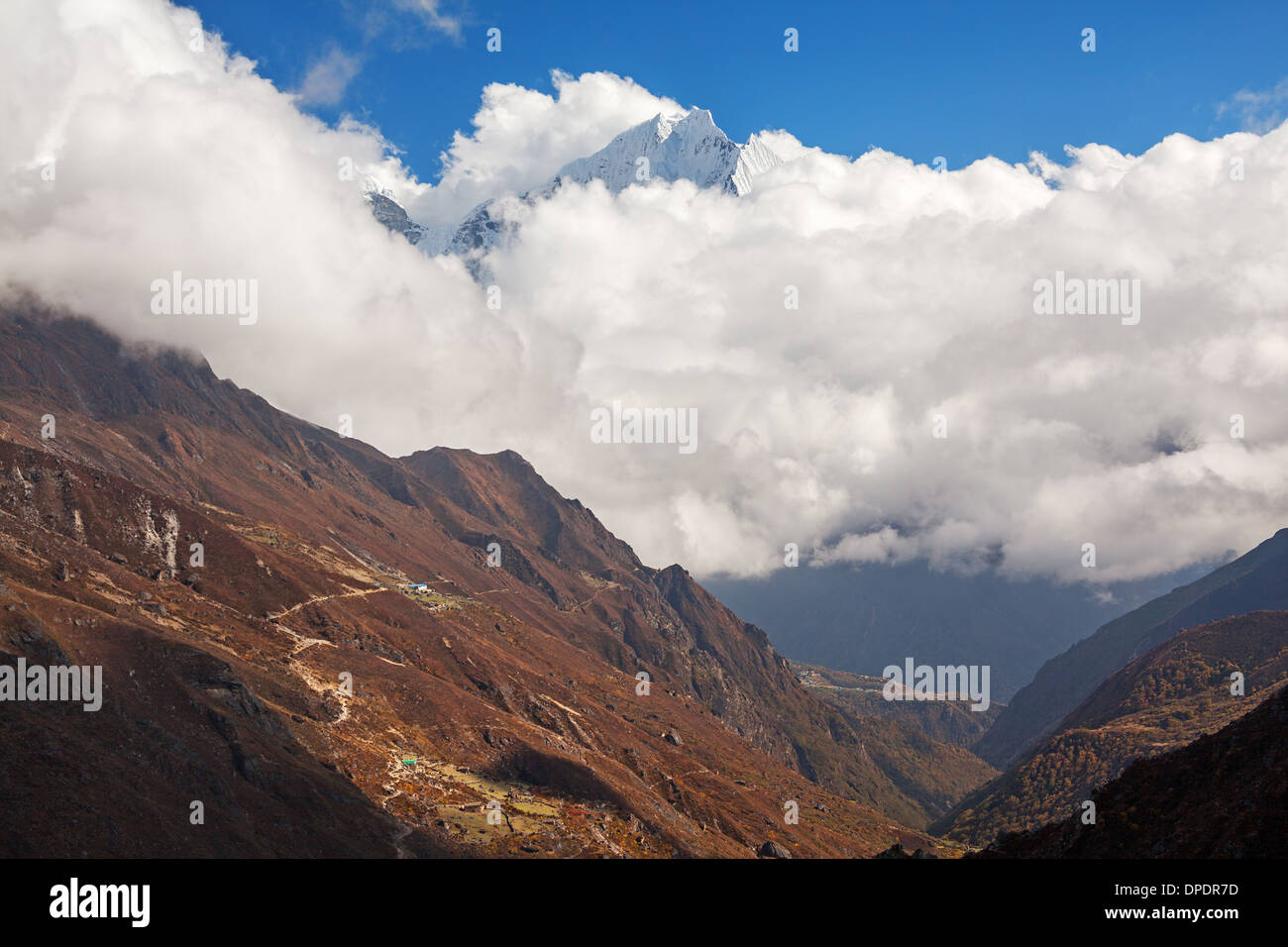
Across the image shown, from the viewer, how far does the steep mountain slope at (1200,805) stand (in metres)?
58.7

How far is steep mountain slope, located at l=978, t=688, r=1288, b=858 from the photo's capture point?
5866 cm

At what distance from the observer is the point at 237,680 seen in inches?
6398

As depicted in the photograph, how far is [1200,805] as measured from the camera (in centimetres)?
6638
